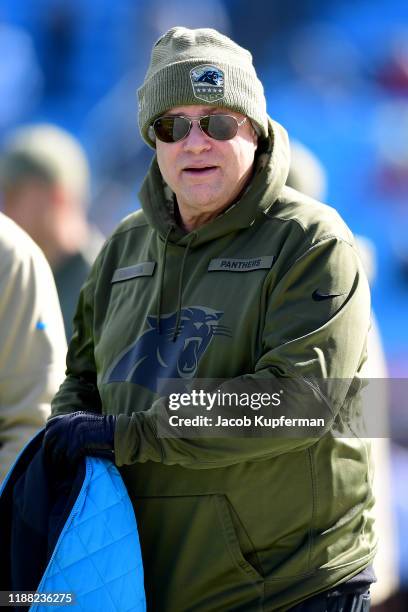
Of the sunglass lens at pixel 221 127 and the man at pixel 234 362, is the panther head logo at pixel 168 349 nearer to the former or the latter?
the man at pixel 234 362

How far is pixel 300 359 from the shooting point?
Result: 233cm

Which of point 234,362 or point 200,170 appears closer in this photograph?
point 234,362

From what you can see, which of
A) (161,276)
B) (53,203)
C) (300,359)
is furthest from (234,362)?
(53,203)

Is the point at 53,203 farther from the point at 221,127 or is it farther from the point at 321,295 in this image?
the point at 321,295

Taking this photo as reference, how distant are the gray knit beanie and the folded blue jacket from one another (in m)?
0.81

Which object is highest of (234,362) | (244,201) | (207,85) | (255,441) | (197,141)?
(207,85)

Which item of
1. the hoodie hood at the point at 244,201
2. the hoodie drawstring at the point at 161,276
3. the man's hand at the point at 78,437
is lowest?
the man's hand at the point at 78,437

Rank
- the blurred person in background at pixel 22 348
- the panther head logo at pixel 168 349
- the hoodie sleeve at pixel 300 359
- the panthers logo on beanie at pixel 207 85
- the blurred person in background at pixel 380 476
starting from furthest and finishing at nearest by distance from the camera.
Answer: the blurred person in background at pixel 380 476
the blurred person in background at pixel 22 348
the panthers logo on beanie at pixel 207 85
the panther head logo at pixel 168 349
the hoodie sleeve at pixel 300 359

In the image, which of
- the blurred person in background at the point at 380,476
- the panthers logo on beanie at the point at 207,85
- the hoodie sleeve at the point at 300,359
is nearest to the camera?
the hoodie sleeve at the point at 300,359

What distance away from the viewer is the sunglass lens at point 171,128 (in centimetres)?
261

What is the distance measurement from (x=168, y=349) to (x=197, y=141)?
46cm

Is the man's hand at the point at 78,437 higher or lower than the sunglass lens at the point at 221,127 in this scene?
lower

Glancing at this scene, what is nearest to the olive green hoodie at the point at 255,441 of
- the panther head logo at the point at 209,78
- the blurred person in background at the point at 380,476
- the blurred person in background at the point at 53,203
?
the panther head logo at the point at 209,78

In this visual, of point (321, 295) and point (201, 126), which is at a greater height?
point (201, 126)
